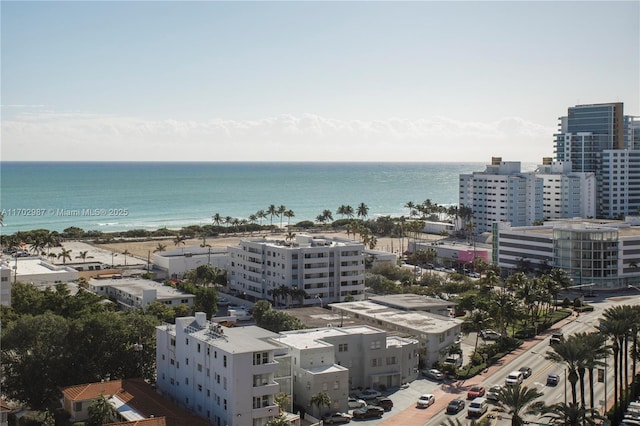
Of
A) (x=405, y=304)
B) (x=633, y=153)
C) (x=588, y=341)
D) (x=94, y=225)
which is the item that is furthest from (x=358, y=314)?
(x=94, y=225)

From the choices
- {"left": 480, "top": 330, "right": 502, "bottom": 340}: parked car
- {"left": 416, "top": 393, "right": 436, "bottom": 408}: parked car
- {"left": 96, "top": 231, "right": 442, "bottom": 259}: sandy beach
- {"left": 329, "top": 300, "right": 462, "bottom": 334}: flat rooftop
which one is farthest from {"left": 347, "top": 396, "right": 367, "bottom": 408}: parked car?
{"left": 96, "top": 231, "right": 442, "bottom": 259}: sandy beach

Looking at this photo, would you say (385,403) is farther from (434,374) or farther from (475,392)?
(434,374)

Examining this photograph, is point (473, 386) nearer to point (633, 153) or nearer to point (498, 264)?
point (498, 264)

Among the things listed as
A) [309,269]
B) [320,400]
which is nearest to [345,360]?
[320,400]

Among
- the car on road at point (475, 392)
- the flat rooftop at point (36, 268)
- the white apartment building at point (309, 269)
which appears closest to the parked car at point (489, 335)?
the car on road at point (475, 392)

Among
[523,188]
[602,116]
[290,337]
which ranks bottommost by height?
[290,337]

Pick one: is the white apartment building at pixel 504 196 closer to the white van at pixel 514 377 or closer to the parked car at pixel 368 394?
the white van at pixel 514 377
